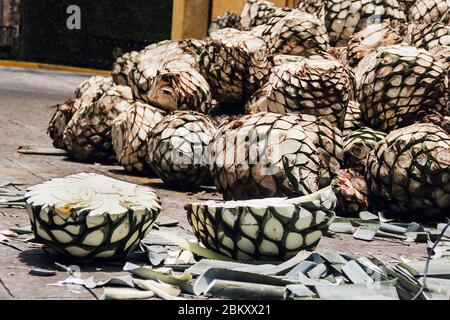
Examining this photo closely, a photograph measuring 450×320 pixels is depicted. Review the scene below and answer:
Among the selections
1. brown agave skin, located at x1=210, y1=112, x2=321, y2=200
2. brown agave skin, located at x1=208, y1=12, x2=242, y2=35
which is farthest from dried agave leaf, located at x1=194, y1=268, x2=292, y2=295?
brown agave skin, located at x1=208, y1=12, x2=242, y2=35

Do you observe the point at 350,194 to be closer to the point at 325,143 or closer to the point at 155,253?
the point at 325,143

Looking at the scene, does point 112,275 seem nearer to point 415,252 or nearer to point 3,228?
point 3,228

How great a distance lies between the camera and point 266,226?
4094 mm

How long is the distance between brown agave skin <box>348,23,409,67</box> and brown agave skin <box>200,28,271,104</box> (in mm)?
732

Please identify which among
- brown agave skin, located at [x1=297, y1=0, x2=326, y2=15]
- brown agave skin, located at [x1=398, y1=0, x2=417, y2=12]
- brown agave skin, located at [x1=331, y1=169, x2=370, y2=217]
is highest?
brown agave skin, located at [x1=398, y1=0, x2=417, y2=12]

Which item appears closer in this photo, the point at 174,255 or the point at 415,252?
Answer: the point at 174,255

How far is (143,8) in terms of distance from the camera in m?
29.3

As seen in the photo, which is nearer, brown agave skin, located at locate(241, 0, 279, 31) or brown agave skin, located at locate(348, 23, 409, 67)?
brown agave skin, located at locate(348, 23, 409, 67)

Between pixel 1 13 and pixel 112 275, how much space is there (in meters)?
28.7

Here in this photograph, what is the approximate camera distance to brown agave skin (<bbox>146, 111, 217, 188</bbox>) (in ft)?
21.2

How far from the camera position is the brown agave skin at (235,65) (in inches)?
271

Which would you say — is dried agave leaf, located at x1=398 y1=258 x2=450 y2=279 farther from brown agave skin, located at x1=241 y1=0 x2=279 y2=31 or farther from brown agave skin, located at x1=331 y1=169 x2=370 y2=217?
brown agave skin, located at x1=241 y1=0 x2=279 y2=31
